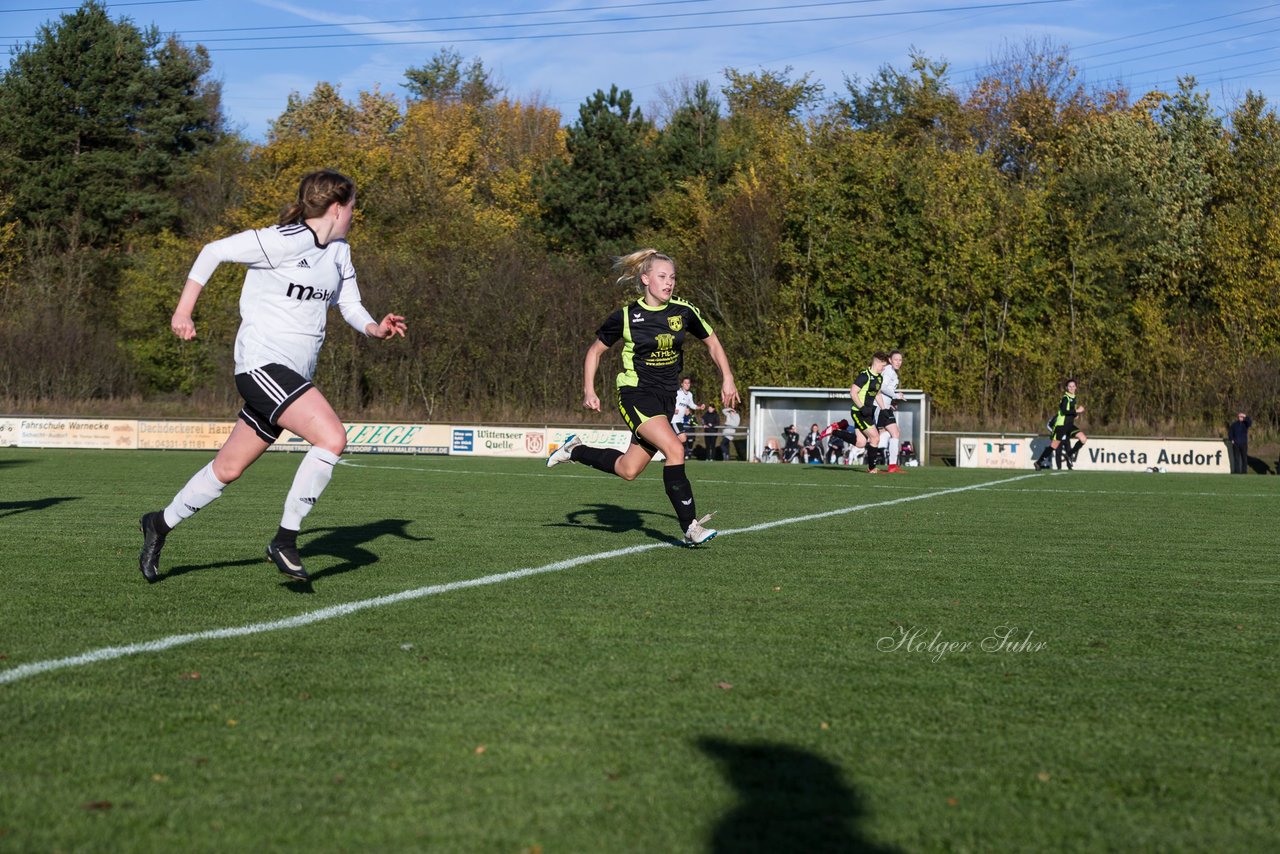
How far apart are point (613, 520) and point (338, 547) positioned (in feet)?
10.5

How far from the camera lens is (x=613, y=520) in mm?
11438

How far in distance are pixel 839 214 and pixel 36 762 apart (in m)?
43.4

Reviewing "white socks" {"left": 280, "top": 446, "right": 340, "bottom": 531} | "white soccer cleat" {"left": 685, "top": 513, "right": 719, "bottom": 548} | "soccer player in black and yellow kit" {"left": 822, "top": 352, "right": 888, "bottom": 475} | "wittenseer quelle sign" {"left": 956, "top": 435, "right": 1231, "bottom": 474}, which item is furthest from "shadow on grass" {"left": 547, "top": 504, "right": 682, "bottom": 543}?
"wittenseer quelle sign" {"left": 956, "top": 435, "right": 1231, "bottom": 474}

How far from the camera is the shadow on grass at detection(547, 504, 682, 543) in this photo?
A: 10.2 meters

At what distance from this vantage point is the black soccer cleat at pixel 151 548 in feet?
22.3

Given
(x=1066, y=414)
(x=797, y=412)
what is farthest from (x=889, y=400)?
(x=797, y=412)

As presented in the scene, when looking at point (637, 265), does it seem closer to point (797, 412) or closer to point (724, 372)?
point (724, 372)

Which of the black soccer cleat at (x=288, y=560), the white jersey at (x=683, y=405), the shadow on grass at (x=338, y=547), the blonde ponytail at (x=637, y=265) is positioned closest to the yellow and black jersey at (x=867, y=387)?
the white jersey at (x=683, y=405)

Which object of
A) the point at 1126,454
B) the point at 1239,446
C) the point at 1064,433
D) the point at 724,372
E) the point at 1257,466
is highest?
the point at 724,372

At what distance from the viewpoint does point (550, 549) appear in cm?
874

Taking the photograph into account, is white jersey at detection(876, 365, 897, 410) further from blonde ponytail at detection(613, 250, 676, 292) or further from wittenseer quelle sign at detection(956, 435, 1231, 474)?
blonde ponytail at detection(613, 250, 676, 292)

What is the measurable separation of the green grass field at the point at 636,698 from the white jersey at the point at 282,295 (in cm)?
120

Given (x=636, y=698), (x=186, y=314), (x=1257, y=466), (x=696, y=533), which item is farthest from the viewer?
(x=1257, y=466)

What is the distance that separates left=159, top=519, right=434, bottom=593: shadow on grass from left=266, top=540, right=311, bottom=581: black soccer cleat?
3.1 inches
